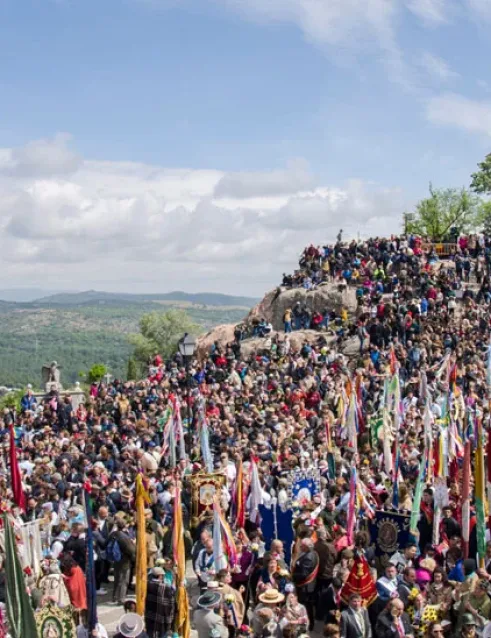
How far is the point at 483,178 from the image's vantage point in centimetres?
7706

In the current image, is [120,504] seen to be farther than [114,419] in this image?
No

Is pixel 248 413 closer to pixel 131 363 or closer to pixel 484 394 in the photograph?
pixel 484 394

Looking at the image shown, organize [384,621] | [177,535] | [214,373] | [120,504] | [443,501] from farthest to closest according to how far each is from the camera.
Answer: [214,373], [120,504], [443,501], [177,535], [384,621]

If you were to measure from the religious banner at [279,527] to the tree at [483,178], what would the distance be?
2616 inches

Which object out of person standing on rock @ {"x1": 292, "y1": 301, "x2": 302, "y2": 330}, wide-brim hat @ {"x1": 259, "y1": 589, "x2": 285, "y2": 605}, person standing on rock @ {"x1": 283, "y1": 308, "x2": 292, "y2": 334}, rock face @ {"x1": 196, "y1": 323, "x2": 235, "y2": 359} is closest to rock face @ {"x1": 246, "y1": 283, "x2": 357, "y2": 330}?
rock face @ {"x1": 196, "y1": 323, "x2": 235, "y2": 359}

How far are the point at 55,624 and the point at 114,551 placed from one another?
416 centimetres

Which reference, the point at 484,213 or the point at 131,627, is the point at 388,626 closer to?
the point at 131,627

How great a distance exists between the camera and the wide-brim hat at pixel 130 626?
10.3 metres

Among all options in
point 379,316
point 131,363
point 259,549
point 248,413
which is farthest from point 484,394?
point 131,363

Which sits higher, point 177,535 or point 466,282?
point 466,282

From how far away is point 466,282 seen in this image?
3709 cm

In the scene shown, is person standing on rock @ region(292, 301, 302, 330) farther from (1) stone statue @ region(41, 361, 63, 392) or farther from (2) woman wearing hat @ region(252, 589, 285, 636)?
(2) woman wearing hat @ region(252, 589, 285, 636)

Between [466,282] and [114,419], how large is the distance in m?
15.9

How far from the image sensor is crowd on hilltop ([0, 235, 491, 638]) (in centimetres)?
1170
